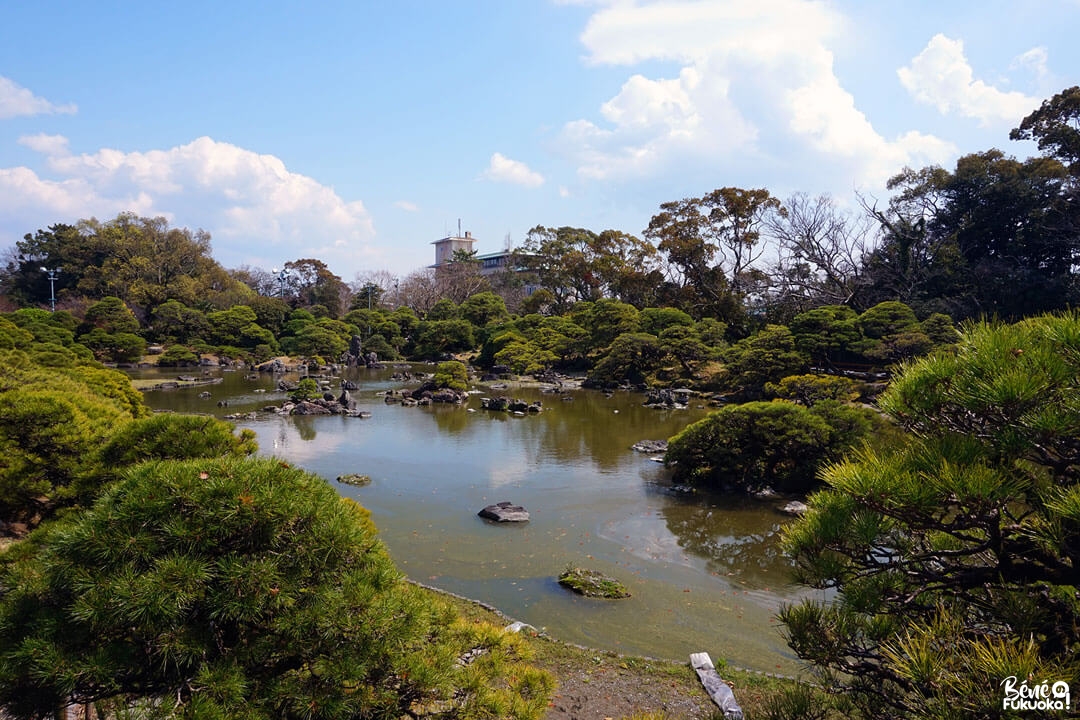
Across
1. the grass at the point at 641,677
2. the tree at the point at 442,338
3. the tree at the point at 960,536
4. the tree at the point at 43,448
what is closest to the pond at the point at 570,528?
the grass at the point at 641,677

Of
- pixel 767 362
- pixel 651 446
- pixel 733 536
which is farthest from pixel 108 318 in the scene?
pixel 733 536

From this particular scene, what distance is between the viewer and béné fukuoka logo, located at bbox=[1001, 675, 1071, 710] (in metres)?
1.92

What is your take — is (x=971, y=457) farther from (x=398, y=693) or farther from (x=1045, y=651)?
(x=398, y=693)

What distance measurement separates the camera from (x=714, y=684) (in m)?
5.48

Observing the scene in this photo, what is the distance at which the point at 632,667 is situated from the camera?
585 centimetres

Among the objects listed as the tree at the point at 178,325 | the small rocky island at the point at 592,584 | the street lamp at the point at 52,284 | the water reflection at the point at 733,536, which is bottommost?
the water reflection at the point at 733,536

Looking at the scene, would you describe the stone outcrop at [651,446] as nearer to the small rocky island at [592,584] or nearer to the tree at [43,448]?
the small rocky island at [592,584]

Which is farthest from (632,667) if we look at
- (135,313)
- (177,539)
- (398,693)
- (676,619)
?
(135,313)

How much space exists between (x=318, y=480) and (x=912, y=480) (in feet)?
8.59

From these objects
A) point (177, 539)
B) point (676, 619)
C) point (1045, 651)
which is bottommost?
point (676, 619)

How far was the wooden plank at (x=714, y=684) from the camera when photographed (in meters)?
5.03

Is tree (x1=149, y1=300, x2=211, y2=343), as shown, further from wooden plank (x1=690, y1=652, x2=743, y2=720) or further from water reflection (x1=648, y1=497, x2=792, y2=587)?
wooden plank (x1=690, y1=652, x2=743, y2=720)

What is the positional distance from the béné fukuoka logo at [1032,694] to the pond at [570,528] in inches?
191

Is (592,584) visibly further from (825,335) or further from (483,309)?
(483,309)
